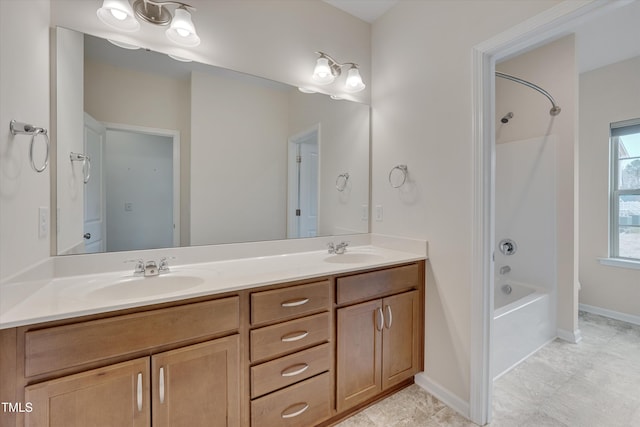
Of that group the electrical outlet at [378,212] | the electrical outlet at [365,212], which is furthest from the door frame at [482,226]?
the electrical outlet at [365,212]

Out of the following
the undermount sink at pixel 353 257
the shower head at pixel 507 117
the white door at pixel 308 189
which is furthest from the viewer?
the shower head at pixel 507 117

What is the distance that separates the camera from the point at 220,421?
3.66ft

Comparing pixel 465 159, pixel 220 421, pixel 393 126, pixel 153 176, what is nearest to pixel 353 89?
pixel 393 126

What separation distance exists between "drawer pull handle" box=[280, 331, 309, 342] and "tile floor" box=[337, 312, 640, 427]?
612 millimetres

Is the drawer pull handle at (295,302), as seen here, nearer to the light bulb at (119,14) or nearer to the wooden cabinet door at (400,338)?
the wooden cabinet door at (400,338)

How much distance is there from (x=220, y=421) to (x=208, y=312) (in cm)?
45

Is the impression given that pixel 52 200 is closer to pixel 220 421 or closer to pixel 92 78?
pixel 92 78

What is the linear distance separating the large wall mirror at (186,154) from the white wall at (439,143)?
0.41 meters

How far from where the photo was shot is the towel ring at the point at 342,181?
7.06ft

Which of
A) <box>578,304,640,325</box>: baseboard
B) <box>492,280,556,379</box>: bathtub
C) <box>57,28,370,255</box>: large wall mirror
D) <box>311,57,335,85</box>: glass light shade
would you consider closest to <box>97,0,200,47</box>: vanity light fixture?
<box>57,28,370,255</box>: large wall mirror

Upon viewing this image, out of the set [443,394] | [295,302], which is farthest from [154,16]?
[443,394]

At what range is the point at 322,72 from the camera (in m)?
1.90

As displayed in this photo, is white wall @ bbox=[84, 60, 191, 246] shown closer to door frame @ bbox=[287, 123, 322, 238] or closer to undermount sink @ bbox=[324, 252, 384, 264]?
door frame @ bbox=[287, 123, 322, 238]

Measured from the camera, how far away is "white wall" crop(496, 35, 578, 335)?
7.63 ft
